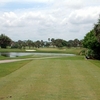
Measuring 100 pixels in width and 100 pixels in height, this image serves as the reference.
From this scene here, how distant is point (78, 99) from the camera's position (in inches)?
412

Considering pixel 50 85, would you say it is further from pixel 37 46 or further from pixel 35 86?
pixel 37 46

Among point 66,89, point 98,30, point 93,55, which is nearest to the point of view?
point 66,89

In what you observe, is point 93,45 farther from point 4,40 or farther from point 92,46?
point 4,40

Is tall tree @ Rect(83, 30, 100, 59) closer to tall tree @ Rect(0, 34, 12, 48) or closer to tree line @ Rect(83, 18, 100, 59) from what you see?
tree line @ Rect(83, 18, 100, 59)

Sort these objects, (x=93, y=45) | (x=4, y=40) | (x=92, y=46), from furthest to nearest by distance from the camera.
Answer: (x=4, y=40) < (x=92, y=46) < (x=93, y=45)

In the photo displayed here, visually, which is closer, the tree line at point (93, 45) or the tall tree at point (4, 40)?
the tree line at point (93, 45)

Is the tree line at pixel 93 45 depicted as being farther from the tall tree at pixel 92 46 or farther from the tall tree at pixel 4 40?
the tall tree at pixel 4 40

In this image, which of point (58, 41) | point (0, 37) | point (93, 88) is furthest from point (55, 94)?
point (58, 41)

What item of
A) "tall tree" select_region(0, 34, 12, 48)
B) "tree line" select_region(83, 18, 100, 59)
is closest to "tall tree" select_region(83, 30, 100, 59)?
"tree line" select_region(83, 18, 100, 59)

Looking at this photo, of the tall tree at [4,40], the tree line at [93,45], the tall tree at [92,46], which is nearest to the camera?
the tree line at [93,45]

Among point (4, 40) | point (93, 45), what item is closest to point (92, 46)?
point (93, 45)

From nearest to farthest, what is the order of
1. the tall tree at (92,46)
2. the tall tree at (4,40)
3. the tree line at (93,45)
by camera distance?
the tree line at (93,45), the tall tree at (92,46), the tall tree at (4,40)

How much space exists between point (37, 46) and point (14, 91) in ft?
446

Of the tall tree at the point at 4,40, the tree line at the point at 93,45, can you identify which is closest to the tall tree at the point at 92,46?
the tree line at the point at 93,45
